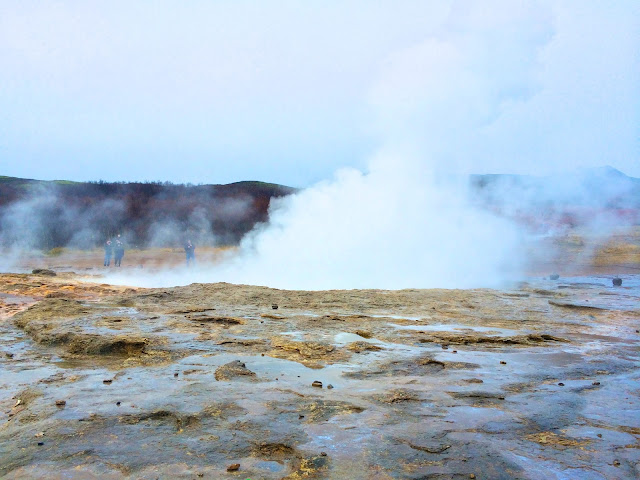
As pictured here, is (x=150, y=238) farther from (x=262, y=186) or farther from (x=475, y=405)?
(x=475, y=405)

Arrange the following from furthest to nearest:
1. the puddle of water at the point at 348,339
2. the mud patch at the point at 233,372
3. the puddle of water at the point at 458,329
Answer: the puddle of water at the point at 458,329 < the puddle of water at the point at 348,339 < the mud patch at the point at 233,372

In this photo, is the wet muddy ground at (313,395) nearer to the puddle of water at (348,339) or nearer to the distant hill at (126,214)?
the puddle of water at (348,339)

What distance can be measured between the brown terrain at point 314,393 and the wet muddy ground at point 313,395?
17 millimetres

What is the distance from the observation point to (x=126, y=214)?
35.1 m

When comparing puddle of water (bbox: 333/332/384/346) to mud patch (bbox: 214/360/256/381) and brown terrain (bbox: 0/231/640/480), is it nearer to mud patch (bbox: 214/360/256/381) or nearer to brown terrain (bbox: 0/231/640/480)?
brown terrain (bbox: 0/231/640/480)

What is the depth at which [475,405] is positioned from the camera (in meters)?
3.90

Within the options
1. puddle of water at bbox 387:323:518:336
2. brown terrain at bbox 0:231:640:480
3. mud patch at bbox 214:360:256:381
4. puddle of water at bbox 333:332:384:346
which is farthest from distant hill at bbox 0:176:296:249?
mud patch at bbox 214:360:256:381

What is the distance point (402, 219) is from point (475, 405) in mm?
12816

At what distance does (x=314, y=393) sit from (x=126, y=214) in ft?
111

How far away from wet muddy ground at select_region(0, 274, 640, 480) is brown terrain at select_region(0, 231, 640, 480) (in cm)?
2

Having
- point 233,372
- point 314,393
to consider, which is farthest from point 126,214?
point 314,393

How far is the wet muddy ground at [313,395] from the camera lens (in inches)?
114

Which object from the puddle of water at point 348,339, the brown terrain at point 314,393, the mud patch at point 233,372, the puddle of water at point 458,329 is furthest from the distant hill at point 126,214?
the mud patch at point 233,372

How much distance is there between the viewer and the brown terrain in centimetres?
289
